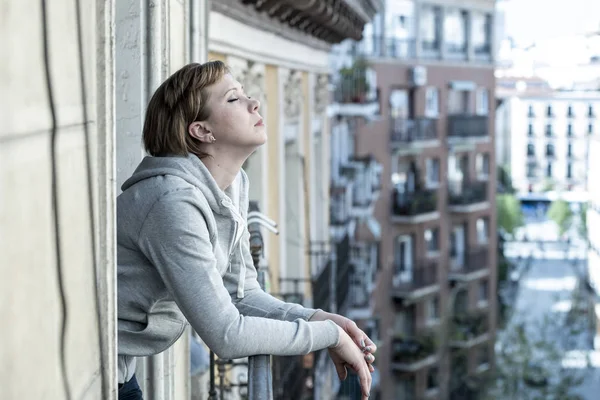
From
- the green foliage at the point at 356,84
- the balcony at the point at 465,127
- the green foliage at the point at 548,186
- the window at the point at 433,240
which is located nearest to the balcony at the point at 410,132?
the balcony at the point at 465,127

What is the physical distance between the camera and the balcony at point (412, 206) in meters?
33.6

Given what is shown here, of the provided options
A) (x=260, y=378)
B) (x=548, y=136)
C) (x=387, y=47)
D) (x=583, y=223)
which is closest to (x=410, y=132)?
(x=387, y=47)

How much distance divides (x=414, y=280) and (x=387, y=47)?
627 centimetres

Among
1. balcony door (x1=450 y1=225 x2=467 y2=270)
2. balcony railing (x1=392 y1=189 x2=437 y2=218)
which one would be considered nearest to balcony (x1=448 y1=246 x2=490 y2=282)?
balcony door (x1=450 y1=225 x2=467 y2=270)

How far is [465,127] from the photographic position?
36281mm

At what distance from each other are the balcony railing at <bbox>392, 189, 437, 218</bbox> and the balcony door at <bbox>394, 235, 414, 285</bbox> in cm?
83

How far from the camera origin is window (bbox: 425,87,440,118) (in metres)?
35.6

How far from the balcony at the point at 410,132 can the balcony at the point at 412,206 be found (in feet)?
4.18

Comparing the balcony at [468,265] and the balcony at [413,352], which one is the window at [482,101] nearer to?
the balcony at [468,265]

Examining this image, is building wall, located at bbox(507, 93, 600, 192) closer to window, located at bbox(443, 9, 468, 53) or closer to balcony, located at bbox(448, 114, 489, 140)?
window, located at bbox(443, 9, 468, 53)

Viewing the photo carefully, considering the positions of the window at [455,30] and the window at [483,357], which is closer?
the window at [483,357]

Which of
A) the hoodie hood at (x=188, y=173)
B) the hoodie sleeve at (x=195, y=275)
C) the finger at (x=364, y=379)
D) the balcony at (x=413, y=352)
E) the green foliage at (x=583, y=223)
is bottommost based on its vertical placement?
the green foliage at (x=583, y=223)

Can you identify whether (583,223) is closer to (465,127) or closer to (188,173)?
(465,127)

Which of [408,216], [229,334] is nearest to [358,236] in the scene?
[408,216]
